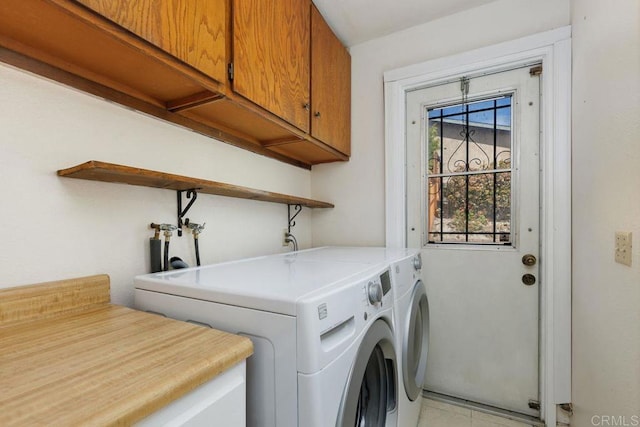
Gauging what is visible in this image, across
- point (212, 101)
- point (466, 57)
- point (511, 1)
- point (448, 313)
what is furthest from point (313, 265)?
point (511, 1)

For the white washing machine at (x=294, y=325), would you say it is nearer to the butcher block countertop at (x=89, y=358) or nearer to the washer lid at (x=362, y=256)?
the butcher block countertop at (x=89, y=358)

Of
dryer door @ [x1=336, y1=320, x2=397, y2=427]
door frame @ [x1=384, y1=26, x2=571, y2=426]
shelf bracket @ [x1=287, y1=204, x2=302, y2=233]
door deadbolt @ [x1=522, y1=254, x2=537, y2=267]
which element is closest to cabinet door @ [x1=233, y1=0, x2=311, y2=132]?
shelf bracket @ [x1=287, y1=204, x2=302, y2=233]

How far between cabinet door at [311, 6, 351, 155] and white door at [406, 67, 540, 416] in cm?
46

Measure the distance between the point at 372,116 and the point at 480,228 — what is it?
106cm

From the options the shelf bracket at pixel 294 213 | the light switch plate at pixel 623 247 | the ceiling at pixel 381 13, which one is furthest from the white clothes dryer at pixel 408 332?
the ceiling at pixel 381 13

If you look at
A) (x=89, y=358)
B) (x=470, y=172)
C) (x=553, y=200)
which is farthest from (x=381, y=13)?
(x=89, y=358)

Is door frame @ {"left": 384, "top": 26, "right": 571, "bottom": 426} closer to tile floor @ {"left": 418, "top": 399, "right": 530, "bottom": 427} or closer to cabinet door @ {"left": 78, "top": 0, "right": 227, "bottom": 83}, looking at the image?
tile floor @ {"left": 418, "top": 399, "right": 530, "bottom": 427}

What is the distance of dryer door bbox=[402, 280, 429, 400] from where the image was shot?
4.12ft

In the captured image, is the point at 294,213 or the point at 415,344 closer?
the point at 415,344

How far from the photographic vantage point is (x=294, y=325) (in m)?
0.67

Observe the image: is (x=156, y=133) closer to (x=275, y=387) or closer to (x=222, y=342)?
(x=222, y=342)

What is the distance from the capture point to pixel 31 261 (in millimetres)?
882

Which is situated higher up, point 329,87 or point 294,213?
point 329,87

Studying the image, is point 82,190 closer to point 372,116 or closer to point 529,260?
point 372,116
